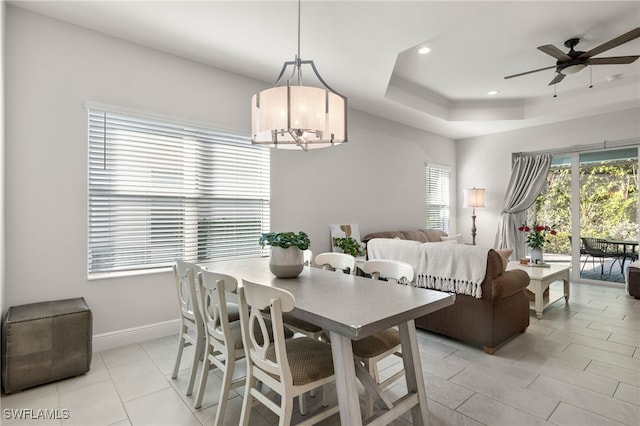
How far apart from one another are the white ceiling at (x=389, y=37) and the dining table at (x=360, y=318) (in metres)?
2.11

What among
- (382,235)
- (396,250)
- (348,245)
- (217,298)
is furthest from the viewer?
(382,235)

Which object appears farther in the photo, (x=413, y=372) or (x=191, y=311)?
(x=191, y=311)

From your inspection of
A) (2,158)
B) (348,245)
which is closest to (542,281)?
(348,245)

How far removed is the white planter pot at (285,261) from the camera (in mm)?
2186

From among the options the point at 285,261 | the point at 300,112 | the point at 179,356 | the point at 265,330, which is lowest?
the point at 179,356

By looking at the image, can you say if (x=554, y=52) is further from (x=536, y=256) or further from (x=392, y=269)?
(x=392, y=269)

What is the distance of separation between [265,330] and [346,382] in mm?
428

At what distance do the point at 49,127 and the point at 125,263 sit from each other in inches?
50.4

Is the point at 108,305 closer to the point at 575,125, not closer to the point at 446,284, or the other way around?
the point at 446,284

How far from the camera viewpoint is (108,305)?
9.48 ft

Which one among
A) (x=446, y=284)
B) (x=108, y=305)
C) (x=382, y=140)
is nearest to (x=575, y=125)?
(x=382, y=140)

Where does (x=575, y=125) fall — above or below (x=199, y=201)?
above

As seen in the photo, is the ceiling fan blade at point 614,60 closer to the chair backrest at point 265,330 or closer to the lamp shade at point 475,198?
the lamp shade at point 475,198

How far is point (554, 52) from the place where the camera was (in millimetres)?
3012
